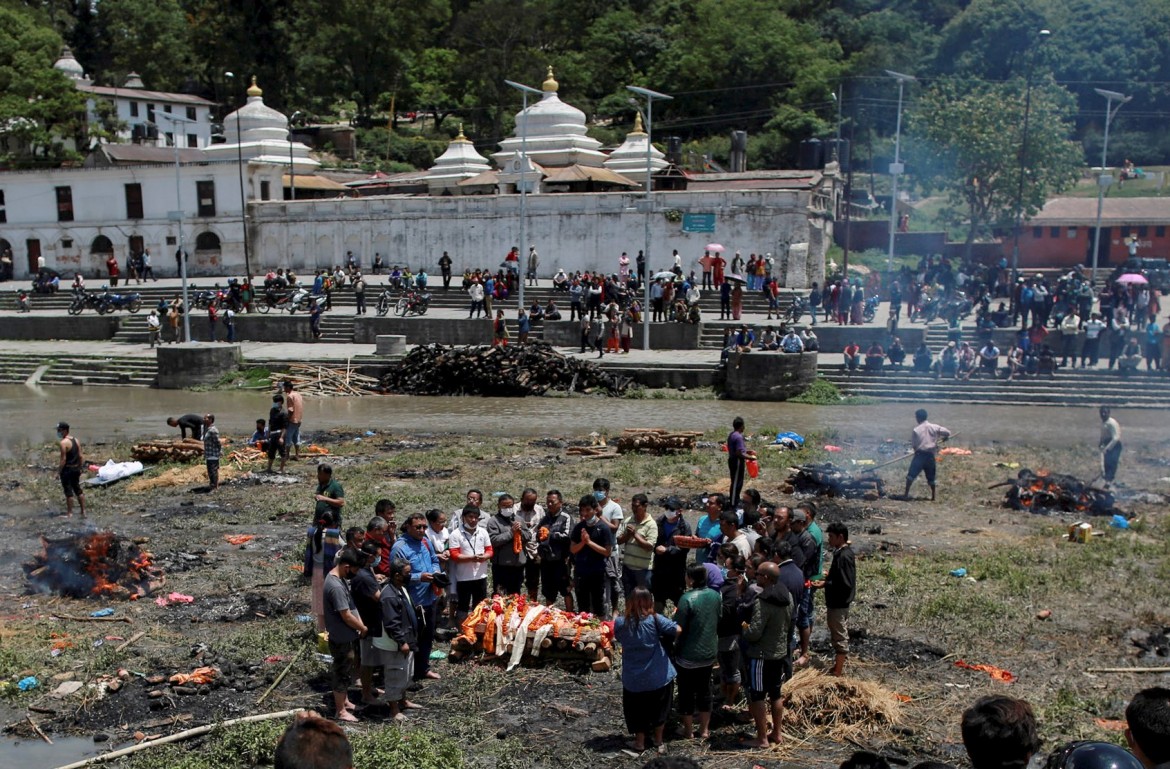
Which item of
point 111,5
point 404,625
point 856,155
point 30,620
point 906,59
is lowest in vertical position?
point 30,620

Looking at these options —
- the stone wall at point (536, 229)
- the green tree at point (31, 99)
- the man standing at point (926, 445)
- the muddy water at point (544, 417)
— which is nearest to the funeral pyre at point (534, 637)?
the man standing at point (926, 445)

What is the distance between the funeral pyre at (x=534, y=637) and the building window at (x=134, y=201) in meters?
46.2

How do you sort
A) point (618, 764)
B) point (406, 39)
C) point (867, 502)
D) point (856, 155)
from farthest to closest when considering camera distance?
point (406, 39)
point (856, 155)
point (867, 502)
point (618, 764)

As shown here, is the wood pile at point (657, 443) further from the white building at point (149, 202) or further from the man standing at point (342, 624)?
the white building at point (149, 202)

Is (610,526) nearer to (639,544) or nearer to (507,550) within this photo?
(639,544)

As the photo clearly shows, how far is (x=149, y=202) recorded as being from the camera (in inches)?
1986

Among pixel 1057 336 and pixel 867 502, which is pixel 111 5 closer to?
pixel 1057 336

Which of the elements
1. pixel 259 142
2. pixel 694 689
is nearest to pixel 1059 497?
pixel 694 689

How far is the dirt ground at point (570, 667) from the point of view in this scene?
8.23m

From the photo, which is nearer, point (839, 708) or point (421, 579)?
point (839, 708)

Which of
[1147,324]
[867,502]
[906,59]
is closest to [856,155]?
[906,59]

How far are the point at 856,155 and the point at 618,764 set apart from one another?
62306mm

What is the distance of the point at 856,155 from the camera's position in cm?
6575

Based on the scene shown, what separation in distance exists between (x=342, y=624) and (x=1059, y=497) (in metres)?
10.9
